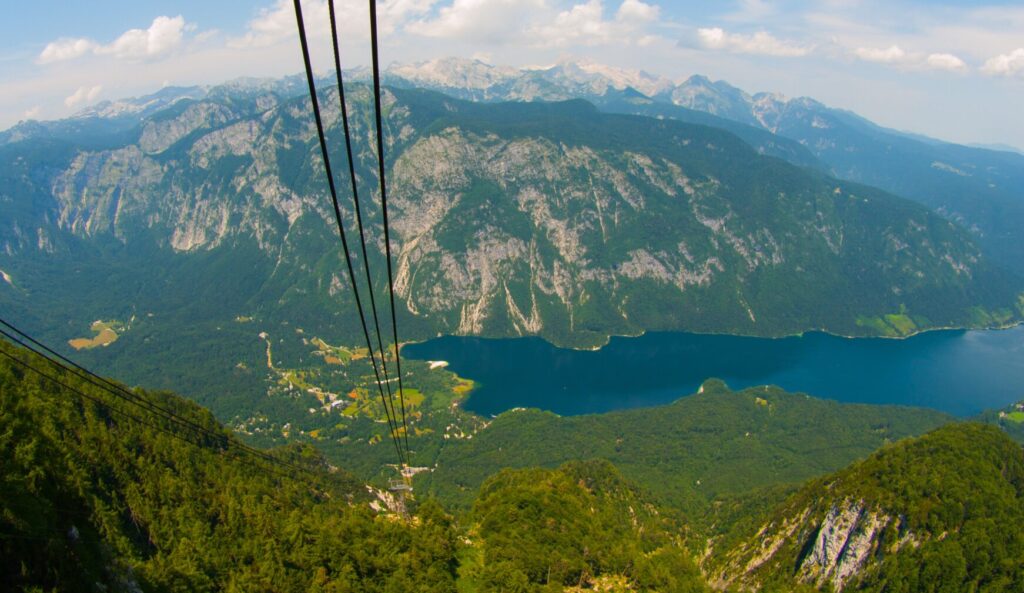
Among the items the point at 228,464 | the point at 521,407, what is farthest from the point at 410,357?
the point at 228,464

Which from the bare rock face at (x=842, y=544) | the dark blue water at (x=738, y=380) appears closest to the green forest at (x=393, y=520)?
the bare rock face at (x=842, y=544)

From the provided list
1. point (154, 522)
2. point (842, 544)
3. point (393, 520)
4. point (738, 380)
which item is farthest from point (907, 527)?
point (738, 380)

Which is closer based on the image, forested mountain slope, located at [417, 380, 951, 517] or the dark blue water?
forested mountain slope, located at [417, 380, 951, 517]

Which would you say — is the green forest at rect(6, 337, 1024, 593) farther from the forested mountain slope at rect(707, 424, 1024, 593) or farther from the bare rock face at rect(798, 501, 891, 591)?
the bare rock face at rect(798, 501, 891, 591)

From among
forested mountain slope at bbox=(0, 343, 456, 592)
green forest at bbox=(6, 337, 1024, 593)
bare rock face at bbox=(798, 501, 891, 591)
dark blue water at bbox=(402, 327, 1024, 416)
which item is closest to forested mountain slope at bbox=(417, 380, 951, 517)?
green forest at bbox=(6, 337, 1024, 593)

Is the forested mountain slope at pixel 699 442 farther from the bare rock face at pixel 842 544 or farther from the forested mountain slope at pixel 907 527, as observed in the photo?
the bare rock face at pixel 842 544

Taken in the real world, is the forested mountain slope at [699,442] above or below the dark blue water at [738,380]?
above

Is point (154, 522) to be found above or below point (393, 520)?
above

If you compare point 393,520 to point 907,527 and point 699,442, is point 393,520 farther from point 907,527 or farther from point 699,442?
point 699,442

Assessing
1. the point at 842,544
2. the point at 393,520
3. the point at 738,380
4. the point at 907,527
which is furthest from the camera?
the point at 738,380

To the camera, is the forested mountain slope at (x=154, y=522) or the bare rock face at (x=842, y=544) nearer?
the forested mountain slope at (x=154, y=522)

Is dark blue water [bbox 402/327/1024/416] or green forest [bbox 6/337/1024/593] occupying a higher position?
green forest [bbox 6/337/1024/593]
